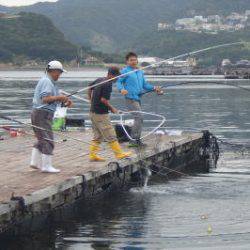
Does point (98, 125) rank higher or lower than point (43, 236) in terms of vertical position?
higher

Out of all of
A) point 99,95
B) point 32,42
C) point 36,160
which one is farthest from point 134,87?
point 32,42

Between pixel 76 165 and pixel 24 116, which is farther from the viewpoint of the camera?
pixel 24 116

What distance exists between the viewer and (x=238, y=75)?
14962cm

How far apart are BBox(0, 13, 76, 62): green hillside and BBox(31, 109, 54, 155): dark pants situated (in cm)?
16561

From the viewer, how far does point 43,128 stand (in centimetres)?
1200

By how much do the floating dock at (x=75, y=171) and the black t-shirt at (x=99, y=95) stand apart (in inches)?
28.6

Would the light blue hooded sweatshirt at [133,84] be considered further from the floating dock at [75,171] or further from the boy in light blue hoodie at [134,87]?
the floating dock at [75,171]

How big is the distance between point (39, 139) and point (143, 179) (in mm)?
3537

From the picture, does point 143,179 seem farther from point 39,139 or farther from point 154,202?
point 39,139

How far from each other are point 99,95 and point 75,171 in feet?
5.02

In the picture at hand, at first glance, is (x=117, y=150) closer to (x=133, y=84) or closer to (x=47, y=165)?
(x=133, y=84)

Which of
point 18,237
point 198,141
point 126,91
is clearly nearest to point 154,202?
point 126,91

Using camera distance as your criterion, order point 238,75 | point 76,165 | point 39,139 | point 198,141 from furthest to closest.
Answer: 1. point 238,75
2. point 198,141
3. point 76,165
4. point 39,139

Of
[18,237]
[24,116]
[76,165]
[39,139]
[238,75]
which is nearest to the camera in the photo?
[18,237]
